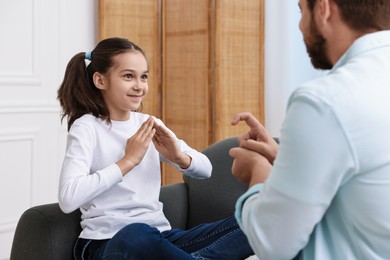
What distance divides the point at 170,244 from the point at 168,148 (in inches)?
13.8

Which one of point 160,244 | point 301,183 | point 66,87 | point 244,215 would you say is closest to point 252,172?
point 244,215

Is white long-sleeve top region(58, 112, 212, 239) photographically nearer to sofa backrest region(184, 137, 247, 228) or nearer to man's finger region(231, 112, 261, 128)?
sofa backrest region(184, 137, 247, 228)

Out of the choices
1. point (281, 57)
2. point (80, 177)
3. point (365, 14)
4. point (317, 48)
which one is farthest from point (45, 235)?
point (281, 57)

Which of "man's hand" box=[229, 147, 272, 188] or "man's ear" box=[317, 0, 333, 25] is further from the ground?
"man's ear" box=[317, 0, 333, 25]

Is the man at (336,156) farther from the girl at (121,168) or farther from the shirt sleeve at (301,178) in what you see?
the girl at (121,168)

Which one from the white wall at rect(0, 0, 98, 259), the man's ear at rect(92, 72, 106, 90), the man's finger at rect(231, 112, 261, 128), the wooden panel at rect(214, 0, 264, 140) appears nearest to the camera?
the man's finger at rect(231, 112, 261, 128)

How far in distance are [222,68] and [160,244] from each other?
75.7 inches

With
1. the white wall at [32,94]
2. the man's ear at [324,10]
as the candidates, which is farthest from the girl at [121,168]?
the white wall at [32,94]

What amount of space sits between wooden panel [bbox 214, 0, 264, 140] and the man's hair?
8.02ft

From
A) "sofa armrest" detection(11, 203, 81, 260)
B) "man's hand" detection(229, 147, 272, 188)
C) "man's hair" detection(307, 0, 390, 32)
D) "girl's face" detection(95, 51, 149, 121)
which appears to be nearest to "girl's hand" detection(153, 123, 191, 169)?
"girl's face" detection(95, 51, 149, 121)

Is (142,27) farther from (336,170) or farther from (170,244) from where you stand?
(336,170)

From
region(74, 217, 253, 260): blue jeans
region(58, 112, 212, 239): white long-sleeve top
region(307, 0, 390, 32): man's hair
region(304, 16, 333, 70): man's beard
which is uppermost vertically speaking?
region(307, 0, 390, 32): man's hair

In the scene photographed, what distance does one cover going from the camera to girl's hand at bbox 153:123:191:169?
2049 millimetres

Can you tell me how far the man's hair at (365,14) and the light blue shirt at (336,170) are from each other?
0.08 ft
